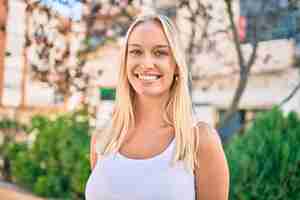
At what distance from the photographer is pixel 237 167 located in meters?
4.67

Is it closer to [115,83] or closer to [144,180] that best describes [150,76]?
[144,180]

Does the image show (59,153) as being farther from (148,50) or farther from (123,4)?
(148,50)

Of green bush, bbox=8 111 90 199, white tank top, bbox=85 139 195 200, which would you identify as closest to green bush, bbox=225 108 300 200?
white tank top, bbox=85 139 195 200

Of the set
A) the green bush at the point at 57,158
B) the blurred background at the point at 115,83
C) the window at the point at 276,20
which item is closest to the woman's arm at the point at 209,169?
the blurred background at the point at 115,83

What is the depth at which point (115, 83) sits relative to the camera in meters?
7.43

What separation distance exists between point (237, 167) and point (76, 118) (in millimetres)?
4474

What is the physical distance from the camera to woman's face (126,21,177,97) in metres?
1.85

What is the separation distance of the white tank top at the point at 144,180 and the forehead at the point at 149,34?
1.17ft

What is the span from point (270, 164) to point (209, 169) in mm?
2887

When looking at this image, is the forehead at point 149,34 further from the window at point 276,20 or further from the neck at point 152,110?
the window at point 276,20

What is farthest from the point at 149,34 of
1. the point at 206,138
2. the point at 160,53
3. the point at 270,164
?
the point at 270,164

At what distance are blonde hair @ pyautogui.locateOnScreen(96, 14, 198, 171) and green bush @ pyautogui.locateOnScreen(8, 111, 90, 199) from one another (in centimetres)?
548

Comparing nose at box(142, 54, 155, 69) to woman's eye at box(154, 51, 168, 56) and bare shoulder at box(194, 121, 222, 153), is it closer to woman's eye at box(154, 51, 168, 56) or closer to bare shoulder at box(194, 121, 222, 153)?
woman's eye at box(154, 51, 168, 56)

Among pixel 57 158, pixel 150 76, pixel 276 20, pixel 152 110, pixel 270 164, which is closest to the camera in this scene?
pixel 150 76
